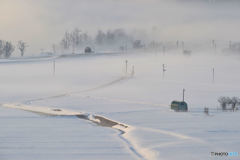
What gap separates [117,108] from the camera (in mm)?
68062

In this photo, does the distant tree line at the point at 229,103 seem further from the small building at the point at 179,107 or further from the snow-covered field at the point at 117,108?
the small building at the point at 179,107

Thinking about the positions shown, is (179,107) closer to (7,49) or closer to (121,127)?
(121,127)

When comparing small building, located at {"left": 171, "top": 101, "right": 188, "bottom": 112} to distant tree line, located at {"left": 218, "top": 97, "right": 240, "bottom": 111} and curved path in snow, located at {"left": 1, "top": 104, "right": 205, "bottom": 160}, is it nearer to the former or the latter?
distant tree line, located at {"left": 218, "top": 97, "right": 240, "bottom": 111}

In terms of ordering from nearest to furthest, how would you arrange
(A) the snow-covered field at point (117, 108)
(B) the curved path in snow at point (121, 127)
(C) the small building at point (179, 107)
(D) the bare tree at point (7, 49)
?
(B) the curved path in snow at point (121, 127) < (A) the snow-covered field at point (117, 108) < (C) the small building at point (179, 107) < (D) the bare tree at point (7, 49)

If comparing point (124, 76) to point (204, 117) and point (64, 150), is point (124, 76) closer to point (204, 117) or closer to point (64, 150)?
point (204, 117)

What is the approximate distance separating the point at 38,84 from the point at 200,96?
38.1m

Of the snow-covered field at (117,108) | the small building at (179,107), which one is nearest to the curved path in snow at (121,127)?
the snow-covered field at (117,108)

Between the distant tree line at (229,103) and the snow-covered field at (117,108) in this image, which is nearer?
the snow-covered field at (117,108)

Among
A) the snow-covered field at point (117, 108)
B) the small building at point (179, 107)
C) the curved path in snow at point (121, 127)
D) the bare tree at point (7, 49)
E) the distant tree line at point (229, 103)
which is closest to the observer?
the curved path in snow at point (121, 127)

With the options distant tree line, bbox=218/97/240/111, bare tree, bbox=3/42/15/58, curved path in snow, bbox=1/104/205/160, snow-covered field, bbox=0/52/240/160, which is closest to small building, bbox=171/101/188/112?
snow-covered field, bbox=0/52/240/160

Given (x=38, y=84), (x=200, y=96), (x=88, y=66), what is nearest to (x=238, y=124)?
(x=200, y=96)

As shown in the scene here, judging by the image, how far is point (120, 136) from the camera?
4366 centimetres

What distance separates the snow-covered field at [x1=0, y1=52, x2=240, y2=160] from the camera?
36.8m

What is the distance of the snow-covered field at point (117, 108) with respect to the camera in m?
36.8
